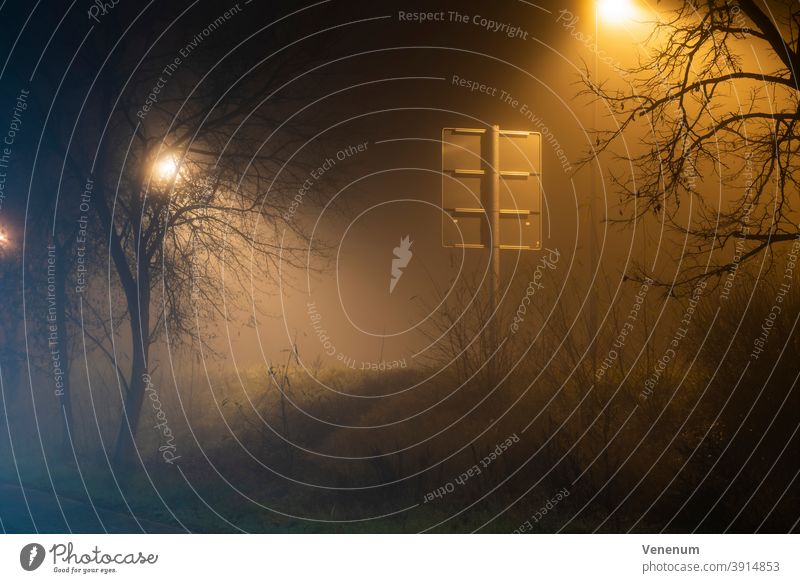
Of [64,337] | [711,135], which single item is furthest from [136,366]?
[711,135]

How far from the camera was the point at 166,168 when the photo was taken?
328 inches

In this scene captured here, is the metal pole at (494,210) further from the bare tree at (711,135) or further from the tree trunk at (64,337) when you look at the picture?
the tree trunk at (64,337)

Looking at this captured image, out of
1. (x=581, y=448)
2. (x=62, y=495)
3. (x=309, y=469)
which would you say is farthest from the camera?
(x=62, y=495)

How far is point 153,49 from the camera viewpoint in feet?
27.9

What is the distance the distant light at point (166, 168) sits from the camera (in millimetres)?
8250

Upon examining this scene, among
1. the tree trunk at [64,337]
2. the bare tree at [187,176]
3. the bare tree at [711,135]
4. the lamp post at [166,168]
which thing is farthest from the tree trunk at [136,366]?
the bare tree at [711,135]

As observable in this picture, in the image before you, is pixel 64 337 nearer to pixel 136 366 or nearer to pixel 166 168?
pixel 136 366

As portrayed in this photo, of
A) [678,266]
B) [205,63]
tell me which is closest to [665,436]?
[678,266]

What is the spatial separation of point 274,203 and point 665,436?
3.82 m

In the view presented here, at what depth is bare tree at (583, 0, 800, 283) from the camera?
289 inches

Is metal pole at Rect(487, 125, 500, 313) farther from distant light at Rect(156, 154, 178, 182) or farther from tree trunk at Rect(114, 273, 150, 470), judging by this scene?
tree trunk at Rect(114, 273, 150, 470)

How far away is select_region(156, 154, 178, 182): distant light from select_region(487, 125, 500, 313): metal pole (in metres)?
2.78

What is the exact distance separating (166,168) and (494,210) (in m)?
2.96

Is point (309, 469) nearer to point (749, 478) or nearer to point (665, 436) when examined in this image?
point (665, 436)
